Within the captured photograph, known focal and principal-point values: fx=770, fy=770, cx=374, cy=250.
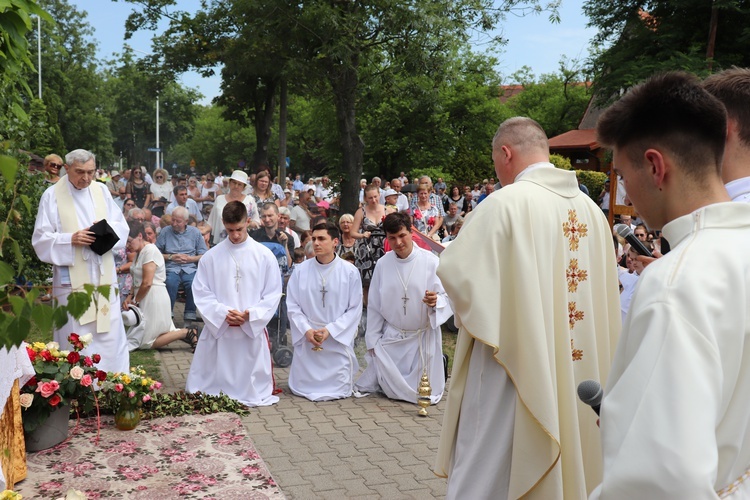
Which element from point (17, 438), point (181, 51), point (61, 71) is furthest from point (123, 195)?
point (61, 71)

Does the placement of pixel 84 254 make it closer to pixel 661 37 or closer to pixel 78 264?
pixel 78 264

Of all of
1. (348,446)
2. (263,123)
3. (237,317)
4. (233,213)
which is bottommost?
(348,446)

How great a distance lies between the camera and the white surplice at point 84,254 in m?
7.24

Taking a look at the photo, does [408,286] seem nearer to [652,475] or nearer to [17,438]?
[17,438]

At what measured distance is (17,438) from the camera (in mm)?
5227

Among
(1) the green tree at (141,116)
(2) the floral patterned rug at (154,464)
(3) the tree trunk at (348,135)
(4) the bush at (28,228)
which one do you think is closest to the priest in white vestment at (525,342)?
(2) the floral patterned rug at (154,464)

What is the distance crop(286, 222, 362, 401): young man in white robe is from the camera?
8.04 m

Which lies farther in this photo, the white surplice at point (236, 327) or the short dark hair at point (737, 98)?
the white surplice at point (236, 327)

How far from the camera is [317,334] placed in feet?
26.2

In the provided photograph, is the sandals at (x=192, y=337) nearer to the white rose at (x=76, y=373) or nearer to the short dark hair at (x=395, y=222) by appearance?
the short dark hair at (x=395, y=222)

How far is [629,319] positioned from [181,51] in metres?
23.0

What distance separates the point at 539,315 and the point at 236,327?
4.82m

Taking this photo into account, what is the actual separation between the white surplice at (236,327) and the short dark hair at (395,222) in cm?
128

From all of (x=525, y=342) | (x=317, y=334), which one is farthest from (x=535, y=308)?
(x=317, y=334)
